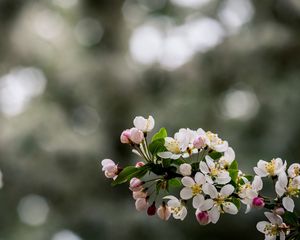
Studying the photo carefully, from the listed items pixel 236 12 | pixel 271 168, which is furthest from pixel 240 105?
pixel 271 168

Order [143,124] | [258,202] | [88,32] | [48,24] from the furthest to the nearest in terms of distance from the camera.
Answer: [88,32]
[48,24]
[143,124]
[258,202]

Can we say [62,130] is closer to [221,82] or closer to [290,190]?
[221,82]

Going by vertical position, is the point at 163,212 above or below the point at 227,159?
below

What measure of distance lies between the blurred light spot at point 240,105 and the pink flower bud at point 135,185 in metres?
3.10

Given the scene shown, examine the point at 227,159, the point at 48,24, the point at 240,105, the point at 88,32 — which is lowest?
the point at 227,159

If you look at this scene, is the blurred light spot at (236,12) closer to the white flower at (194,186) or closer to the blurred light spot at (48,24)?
the blurred light spot at (48,24)

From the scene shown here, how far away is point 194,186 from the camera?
0.69 meters

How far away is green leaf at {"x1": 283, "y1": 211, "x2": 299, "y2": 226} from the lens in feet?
2.29

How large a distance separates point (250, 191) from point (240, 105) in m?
3.97

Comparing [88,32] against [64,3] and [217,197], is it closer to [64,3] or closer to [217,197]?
[64,3]

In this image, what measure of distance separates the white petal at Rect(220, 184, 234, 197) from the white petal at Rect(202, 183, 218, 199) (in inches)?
0.4

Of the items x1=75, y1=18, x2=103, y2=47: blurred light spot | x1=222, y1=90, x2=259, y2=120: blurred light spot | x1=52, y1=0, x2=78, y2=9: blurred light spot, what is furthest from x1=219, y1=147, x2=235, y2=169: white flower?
x1=52, y1=0, x2=78, y2=9: blurred light spot

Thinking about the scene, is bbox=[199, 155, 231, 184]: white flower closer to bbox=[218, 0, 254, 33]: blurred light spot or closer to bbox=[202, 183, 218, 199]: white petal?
bbox=[202, 183, 218, 199]: white petal

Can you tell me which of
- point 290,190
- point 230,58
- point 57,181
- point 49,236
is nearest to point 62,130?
point 57,181
